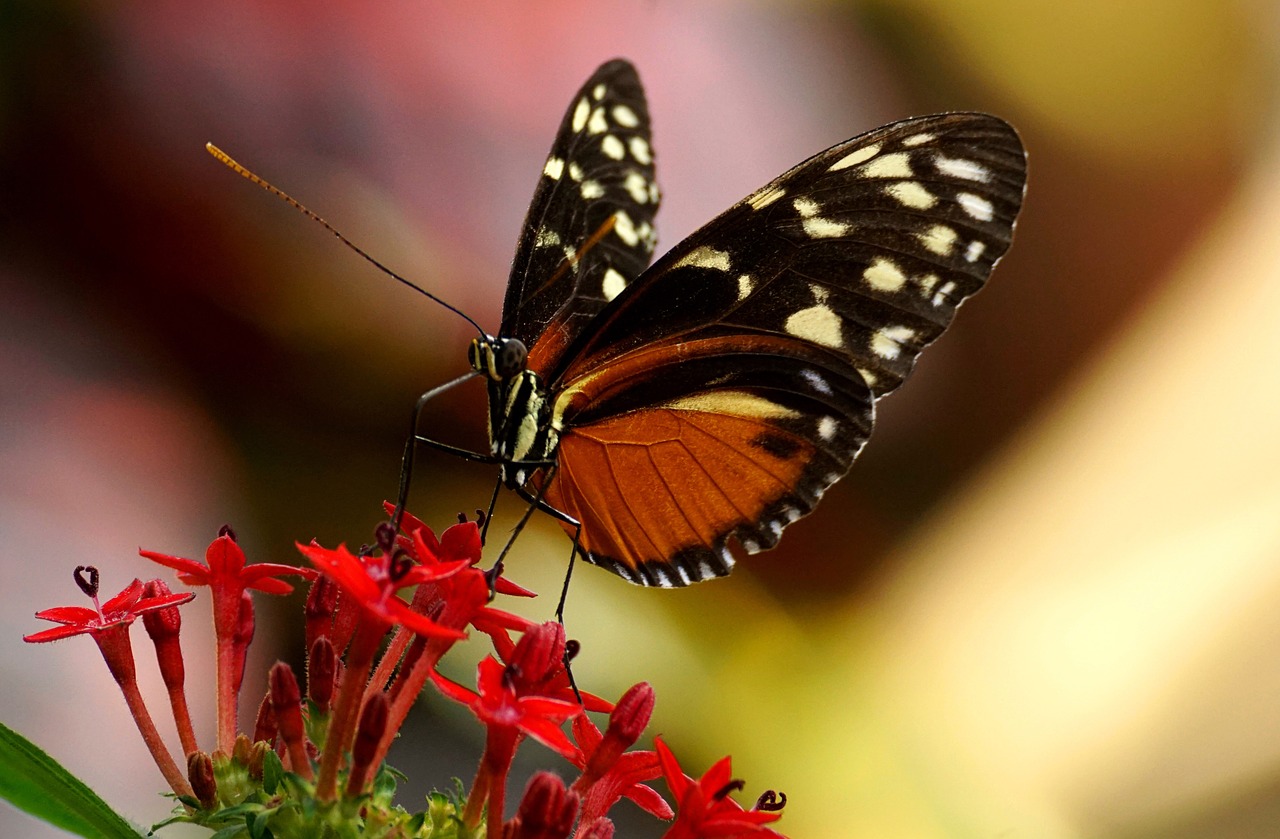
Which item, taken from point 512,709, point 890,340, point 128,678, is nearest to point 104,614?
point 128,678

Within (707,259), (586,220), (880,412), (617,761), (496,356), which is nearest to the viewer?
(617,761)

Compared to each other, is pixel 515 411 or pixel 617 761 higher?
pixel 515 411

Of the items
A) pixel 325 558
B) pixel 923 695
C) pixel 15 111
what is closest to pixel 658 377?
pixel 325 558

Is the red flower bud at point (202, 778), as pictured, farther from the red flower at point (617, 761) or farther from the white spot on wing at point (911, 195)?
the white spot on wing at point (911, 195)

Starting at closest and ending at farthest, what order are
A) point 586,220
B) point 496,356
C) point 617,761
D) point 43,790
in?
point 43,790 → point 617,761 → point 496,356 → point 586,220

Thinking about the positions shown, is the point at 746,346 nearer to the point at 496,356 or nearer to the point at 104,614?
the point at 496,356
